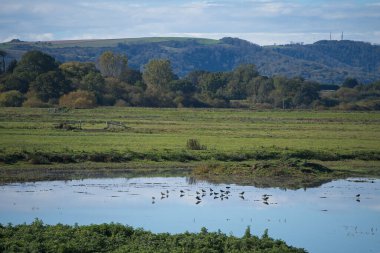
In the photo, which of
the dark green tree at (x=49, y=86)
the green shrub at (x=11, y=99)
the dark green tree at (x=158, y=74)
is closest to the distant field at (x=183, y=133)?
the green shrub at (x=11, y=99)

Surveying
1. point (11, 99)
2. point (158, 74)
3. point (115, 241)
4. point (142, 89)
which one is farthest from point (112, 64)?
point (115, 241)

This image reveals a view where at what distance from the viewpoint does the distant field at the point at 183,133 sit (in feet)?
155

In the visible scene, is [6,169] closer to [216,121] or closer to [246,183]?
[246,183]

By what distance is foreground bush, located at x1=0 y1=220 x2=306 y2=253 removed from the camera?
20.5 metres

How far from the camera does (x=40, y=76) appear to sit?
102438mm

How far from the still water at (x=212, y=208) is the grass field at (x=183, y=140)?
6.09m

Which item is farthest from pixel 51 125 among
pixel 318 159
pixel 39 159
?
pixel 318 159

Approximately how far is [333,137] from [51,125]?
74.8 feet

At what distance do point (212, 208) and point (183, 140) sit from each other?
22.1 meters

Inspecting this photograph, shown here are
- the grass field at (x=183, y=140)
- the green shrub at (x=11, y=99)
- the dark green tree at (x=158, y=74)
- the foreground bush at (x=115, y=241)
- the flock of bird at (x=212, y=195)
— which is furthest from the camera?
the dark green tree at (x=158, y=74)

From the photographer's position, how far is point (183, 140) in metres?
51.8

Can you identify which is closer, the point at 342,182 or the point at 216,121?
the point at 342,182

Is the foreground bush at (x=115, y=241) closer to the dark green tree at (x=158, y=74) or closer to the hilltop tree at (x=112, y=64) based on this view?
the dark green tree at (x=158, y=74)

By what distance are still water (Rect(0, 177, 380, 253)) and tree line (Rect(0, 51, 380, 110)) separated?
5942cm
